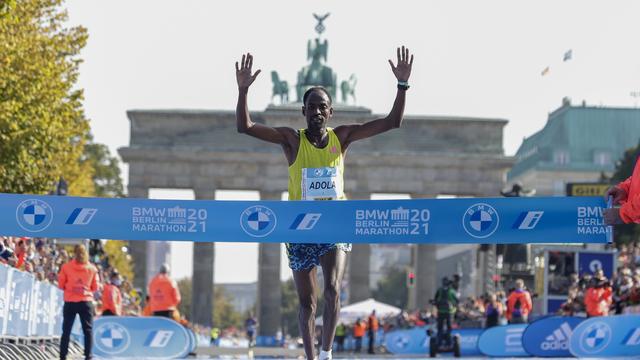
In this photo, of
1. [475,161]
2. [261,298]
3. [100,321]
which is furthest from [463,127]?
[100,321]

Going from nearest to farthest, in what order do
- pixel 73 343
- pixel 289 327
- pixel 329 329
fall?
pixel 329 329
pixel 73 343
pixel 289 327

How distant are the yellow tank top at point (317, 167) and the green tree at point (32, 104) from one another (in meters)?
20.7

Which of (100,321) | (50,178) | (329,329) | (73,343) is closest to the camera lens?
(329,329)

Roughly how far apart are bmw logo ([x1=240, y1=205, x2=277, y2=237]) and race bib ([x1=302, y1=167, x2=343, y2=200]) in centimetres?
198

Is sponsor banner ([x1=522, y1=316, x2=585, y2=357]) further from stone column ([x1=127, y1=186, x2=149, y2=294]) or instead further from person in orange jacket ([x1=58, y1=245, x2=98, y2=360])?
stone column ([x1=127, y1=186, x2=149, y2=294])

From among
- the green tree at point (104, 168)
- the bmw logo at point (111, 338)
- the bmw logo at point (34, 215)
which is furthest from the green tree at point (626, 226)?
the bmw logo at point (34, 215)

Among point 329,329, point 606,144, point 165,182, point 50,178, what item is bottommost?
point 329,329

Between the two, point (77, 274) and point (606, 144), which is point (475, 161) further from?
point (77, 274)

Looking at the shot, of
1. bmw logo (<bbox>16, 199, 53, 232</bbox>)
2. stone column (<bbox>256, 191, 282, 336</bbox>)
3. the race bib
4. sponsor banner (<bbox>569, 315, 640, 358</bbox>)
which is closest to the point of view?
the race bib

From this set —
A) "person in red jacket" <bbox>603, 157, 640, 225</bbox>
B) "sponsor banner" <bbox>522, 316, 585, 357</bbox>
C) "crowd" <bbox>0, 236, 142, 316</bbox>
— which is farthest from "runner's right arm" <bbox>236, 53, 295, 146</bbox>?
"sponsor banner" <bbox>522, 316, 585, 357</bbox>

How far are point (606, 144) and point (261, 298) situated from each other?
5587cm

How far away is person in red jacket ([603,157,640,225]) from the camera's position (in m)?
10.1

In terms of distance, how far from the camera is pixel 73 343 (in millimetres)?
28312

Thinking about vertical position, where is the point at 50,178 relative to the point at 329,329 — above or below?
above
